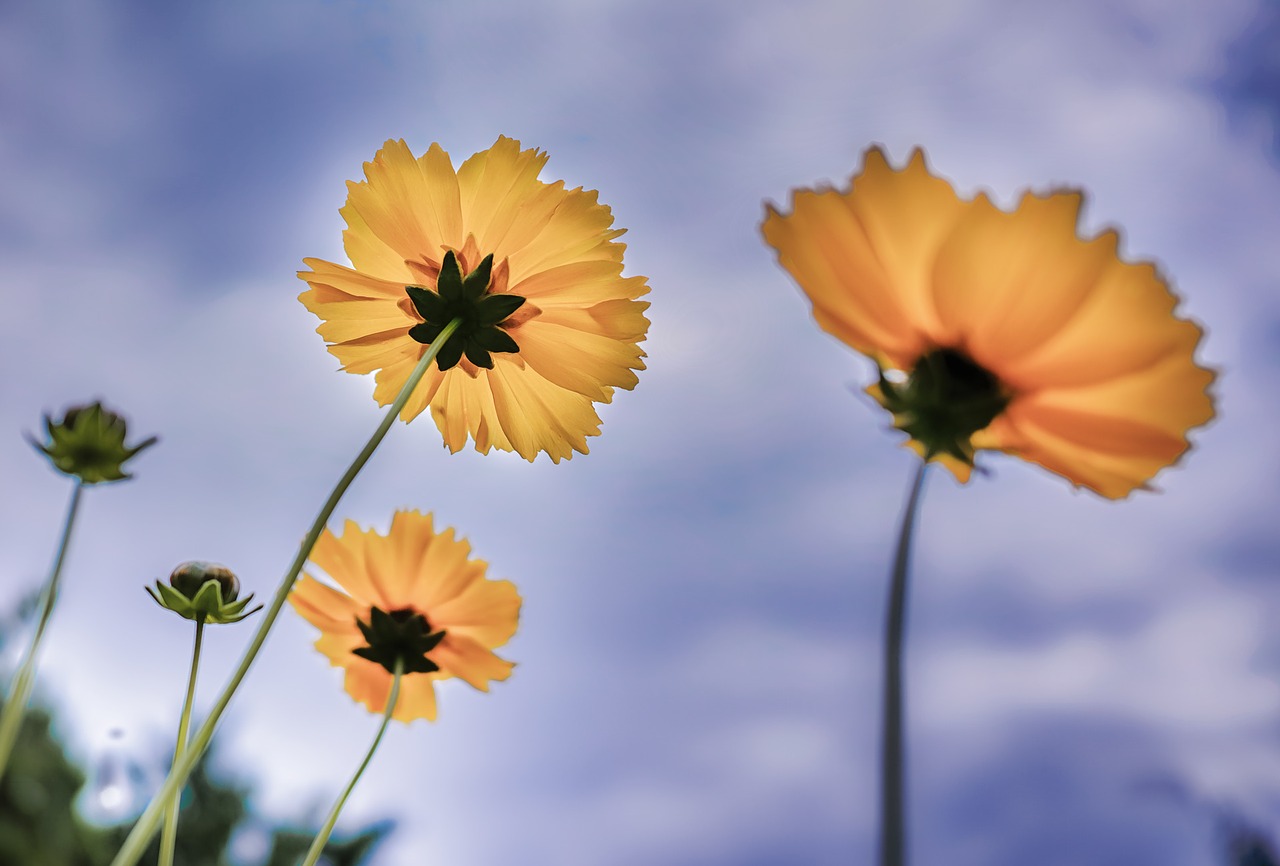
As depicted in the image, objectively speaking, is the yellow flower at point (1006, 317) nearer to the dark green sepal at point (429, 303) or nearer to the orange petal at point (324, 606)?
the dark green sepal at point (429, 303)

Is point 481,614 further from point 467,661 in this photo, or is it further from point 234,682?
point 234,682

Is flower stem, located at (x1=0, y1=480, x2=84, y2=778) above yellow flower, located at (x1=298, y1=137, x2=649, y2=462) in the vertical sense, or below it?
below

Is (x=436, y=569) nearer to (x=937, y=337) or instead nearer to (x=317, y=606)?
(x=317, y=606)

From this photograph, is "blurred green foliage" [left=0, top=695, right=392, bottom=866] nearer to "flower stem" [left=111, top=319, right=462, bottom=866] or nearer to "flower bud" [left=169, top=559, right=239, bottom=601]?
"flower bud" [left=169, top=559, right=239, bottom=601]

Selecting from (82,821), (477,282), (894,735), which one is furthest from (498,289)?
(82,821)

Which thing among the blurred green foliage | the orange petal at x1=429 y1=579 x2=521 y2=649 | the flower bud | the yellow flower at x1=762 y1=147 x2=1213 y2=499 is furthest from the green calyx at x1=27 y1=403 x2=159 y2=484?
the blurred green foliage

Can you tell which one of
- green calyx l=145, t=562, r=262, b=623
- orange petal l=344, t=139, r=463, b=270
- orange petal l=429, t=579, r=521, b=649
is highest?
orange petal l=344, t=139, r=463, b=270

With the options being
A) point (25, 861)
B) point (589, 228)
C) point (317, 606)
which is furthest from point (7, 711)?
point (25, 861)

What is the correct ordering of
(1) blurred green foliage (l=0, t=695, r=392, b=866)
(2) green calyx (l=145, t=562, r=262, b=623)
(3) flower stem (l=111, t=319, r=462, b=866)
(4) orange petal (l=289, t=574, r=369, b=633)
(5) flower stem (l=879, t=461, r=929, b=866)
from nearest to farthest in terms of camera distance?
(5) flower stem (l=879, t=461, r=929, b=866)
(3) flower stem (l=111, t=319, r=462, b=866)
(2) green calyx (l=145, t=562, r=262, b=623)
(4) orange petal (l=289, t=574, r=369, b=633)
(1) blurred green foliage (l=0, t=695, r=392, b=866)

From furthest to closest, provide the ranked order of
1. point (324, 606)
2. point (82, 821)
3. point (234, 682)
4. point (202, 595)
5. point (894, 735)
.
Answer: point (82, 821) < point (324, 606) < point (202, 595) < point (234, 682) < point (894, 735)
